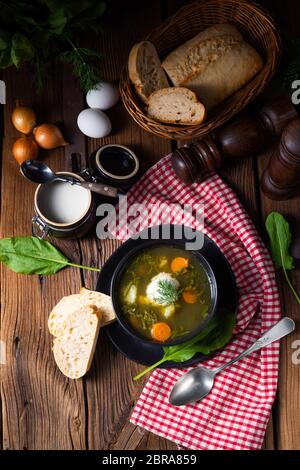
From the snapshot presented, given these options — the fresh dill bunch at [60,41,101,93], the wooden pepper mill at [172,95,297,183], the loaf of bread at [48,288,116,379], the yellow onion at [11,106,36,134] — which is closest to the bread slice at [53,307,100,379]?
the loaf of bread at [48,288,116,379]

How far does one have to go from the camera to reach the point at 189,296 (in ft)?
6.57

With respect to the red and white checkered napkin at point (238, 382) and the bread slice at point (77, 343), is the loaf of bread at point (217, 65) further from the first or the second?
the bread slice at point (77, 343)

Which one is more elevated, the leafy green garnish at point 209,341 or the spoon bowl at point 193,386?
the leafy green garnish at point 209,341

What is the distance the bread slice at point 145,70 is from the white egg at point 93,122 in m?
0.16

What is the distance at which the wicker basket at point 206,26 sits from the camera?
2078 mm

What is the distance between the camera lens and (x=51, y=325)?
6.99ft

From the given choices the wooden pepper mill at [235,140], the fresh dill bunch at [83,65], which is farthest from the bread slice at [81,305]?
the fresh dill bunch at [83,65]

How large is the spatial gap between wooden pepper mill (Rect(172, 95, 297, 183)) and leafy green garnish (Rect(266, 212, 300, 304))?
25 centimetres

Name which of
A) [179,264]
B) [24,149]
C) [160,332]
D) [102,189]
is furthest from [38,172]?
[160,332]

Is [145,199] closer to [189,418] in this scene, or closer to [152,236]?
[152,236]

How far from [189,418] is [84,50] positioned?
1.27 metres

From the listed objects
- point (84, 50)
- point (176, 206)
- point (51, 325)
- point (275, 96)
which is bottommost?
point (51, 325)

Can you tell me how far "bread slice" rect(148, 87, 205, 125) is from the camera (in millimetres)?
2062
